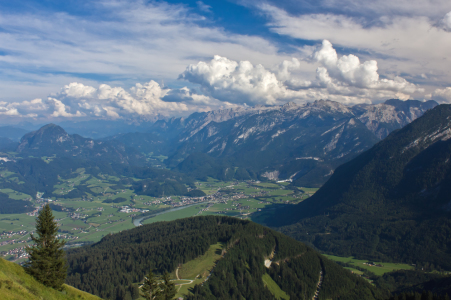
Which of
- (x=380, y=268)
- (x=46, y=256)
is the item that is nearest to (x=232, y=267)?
(x=46, y=256)

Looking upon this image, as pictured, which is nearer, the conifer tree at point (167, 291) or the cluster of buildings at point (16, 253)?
the conifer tree at point (167, 291)

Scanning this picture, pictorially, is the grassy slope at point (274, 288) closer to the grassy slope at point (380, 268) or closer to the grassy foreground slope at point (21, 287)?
the grassy slope at point (380, 268)

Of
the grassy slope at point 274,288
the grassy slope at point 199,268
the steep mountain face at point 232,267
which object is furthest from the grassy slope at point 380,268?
the grassy slope at point 199,268

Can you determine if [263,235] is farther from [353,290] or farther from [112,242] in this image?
[112,242]

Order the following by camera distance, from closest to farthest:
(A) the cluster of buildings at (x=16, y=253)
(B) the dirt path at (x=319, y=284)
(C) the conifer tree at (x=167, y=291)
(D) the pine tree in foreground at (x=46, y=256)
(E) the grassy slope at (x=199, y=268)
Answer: (D) the pine tree in foreground at (x=46, y=256), (C) the conifer tree at (x=167, y=291), (E) the grassy slope at (x=199, y=268), (B) the dirt path at (x=319, y=284), (A) the cluster of buildings at (x=16, y=253)

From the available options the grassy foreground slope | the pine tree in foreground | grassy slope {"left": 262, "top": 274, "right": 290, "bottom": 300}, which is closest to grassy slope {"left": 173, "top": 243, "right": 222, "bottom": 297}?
grassy slope {"left": 262, "top": 274, "right": 290, "bottom": 300}

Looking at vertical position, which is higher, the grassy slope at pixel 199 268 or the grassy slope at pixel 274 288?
the grassy slope at pixel 199 268

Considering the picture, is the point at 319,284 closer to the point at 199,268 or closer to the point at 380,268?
the point at 199,268
